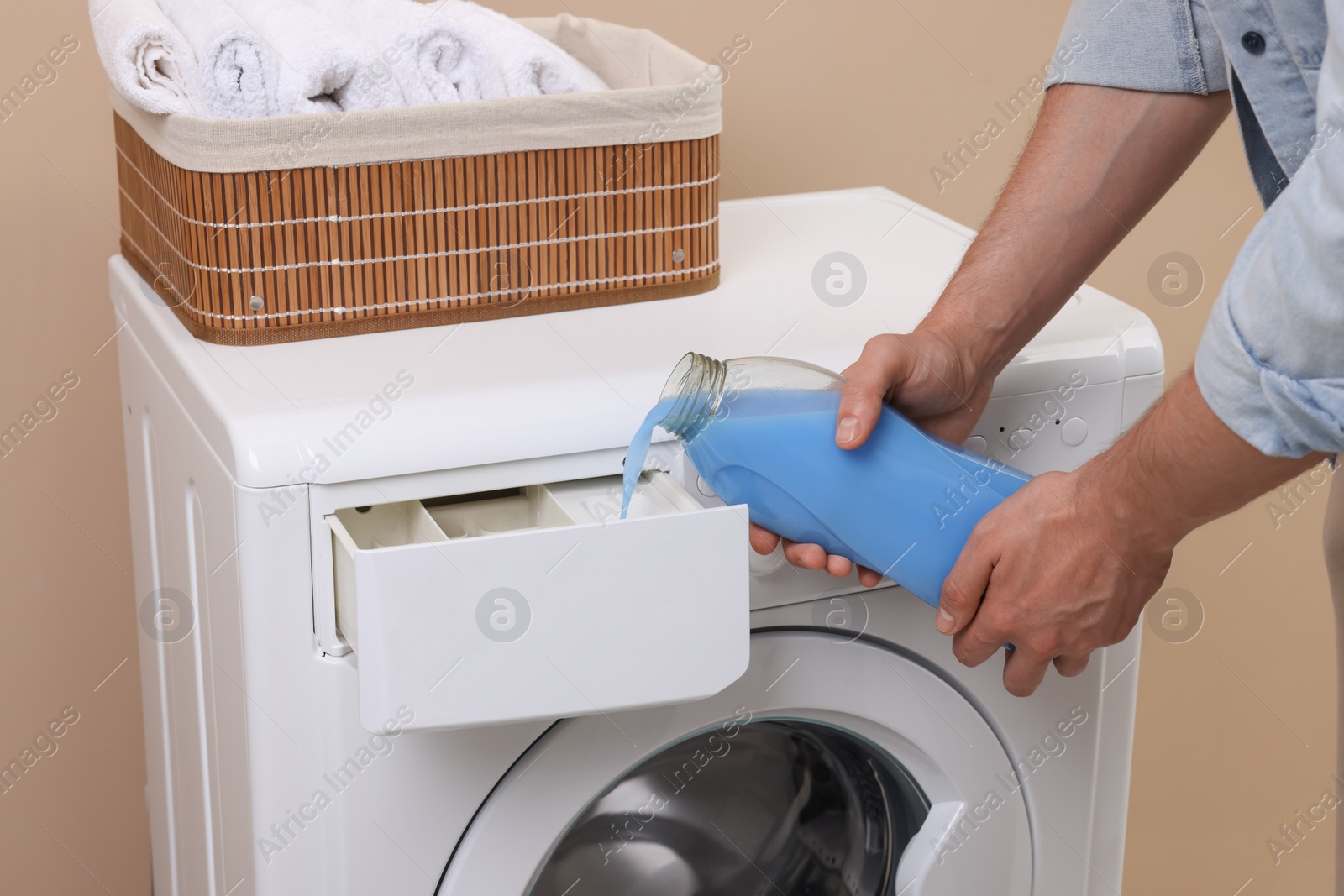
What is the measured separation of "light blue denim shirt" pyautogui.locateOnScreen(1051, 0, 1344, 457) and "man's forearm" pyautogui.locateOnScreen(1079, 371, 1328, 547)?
0.9 inches

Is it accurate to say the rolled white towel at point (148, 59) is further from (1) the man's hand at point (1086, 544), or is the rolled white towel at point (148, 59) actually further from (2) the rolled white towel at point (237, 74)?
(1) the man's hand at point (1086, 544)

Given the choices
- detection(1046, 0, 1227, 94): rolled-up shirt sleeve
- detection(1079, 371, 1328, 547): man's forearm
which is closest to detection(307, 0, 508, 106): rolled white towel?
detection(1046, 0, 1227, 94): rolled-up shirt sleeve

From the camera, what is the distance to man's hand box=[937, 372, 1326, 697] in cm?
78

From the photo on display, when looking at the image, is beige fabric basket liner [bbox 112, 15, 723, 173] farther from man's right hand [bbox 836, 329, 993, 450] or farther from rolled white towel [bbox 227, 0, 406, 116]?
man's right hand [bbox 836, 329, 993, 450]

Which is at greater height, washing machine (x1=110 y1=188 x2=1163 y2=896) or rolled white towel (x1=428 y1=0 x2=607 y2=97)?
rolled white towel (x1=428 y1=0 x2=607 y2=97)

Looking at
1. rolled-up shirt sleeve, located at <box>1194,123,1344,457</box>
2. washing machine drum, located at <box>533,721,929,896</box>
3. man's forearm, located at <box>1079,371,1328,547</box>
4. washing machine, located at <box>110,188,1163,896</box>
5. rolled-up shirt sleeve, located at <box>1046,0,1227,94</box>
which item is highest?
rolled-up shirt sleeve, located at <box>1046,0,1227,94</box>

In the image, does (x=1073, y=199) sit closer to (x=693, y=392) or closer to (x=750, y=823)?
(x=693, y=392)

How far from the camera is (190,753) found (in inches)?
42.8

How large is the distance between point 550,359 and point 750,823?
0.49 m

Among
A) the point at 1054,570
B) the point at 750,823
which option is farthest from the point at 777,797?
the point at 1054,570

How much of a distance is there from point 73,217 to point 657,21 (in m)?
0.70

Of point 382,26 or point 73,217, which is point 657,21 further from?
point 73,217

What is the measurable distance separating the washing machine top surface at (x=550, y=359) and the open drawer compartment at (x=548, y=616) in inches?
2.3

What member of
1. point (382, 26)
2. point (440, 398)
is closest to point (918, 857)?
point (440, 398)
